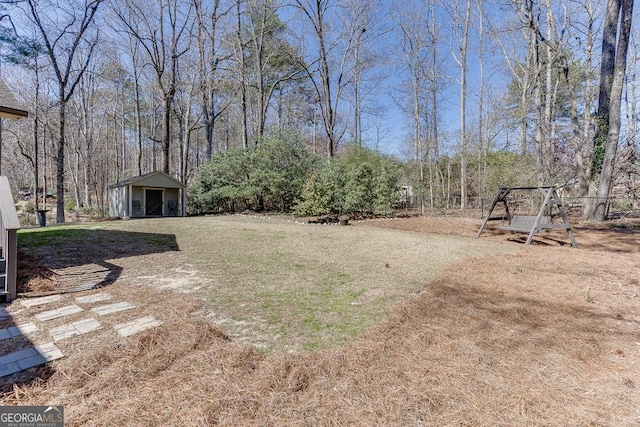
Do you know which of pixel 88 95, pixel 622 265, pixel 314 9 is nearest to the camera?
pixel 622 265

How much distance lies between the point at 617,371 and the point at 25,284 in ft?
18.4

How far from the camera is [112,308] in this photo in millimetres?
2756

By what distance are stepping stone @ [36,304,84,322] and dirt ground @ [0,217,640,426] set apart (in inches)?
26.3

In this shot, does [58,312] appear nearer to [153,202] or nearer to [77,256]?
[77,256]

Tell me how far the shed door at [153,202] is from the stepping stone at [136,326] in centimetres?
1343

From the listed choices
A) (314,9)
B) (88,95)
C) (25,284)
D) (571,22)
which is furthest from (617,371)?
(88,95)

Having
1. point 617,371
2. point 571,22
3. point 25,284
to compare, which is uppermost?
point 571,22

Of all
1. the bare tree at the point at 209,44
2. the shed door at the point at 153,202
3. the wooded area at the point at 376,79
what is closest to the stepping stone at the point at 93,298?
the wooded area at the point at 376,79

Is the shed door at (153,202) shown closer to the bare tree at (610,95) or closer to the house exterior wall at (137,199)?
the house exterior wall at (137,199)

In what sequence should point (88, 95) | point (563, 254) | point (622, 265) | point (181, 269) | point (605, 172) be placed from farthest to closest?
point (88, 95) → point (605, 172) → point (563, 254) → point (622, 265) → point (181, 269)

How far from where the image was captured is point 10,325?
94.7 inches

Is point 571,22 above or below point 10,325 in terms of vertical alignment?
above

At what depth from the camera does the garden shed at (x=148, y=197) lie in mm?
13422

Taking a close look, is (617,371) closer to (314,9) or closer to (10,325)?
(10,325)
